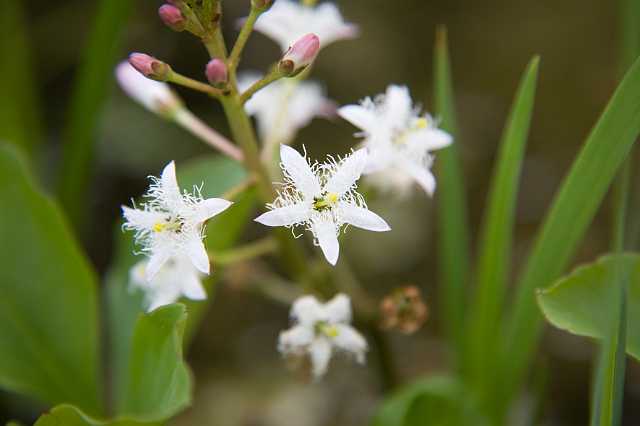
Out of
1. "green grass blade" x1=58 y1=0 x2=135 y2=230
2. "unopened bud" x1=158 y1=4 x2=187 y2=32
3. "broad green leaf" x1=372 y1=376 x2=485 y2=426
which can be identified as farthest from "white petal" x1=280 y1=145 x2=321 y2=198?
"green grass blade" x1=58 y1=0 x2=135 y2=230

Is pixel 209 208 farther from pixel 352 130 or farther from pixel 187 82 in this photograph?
pixel 352 130

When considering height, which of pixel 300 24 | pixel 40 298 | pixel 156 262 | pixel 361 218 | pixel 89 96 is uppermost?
pixel 300 24

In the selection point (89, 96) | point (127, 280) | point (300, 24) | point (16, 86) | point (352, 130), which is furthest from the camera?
point (352, 130)

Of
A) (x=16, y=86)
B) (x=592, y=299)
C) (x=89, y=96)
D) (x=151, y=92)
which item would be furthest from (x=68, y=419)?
(x=16, y=86)

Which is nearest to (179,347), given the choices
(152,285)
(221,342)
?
(152,285)

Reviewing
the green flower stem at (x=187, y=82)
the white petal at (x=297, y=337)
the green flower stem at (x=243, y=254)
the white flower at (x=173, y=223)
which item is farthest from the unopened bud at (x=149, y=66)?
the white petal at (x=297, y=337)

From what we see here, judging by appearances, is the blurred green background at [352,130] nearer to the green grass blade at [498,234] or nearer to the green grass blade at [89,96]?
the green grass blade at [89,96]
